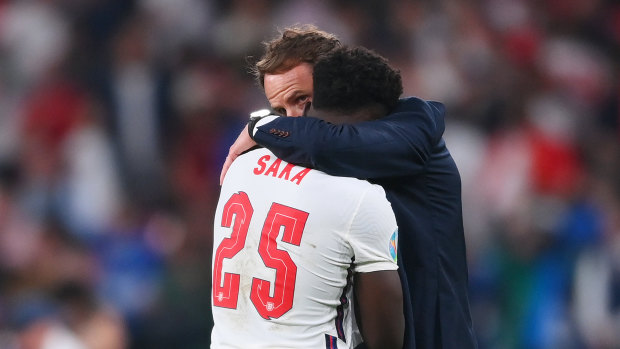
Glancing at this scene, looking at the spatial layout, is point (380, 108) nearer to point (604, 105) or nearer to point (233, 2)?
point (233, 2)

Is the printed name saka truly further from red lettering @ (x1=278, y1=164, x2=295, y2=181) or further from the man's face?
the man's face

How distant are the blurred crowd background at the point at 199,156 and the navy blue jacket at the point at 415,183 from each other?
9.53 ft

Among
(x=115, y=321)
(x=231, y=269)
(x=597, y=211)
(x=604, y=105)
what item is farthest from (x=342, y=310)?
(x=604, y=105)

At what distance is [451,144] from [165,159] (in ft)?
6.71

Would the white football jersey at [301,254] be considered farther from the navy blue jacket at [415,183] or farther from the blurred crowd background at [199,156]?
the blurred crowd background at [199,156]

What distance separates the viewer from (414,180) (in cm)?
267

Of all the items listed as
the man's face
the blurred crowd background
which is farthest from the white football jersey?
the blurred crowd background

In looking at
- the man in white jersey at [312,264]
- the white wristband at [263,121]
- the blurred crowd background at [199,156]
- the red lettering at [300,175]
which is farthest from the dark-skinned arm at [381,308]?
the blurred crowd background at [199,156]

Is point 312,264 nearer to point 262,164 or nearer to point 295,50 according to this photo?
point 262,164

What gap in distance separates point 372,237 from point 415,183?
0.26 m

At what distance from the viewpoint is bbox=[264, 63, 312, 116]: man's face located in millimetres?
2883

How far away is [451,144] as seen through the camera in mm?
7195

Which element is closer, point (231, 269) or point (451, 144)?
point (231, 269)

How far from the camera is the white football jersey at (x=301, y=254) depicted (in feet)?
8.20
